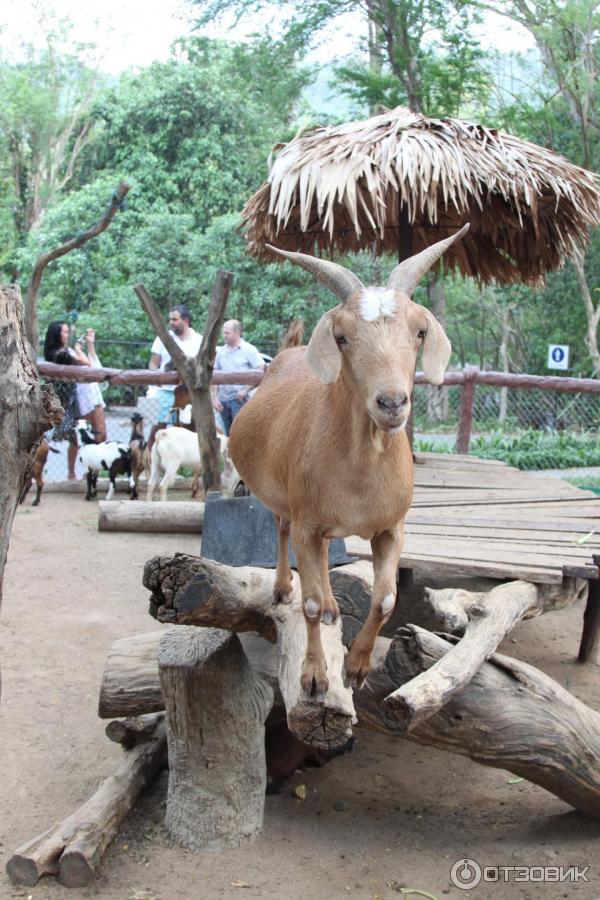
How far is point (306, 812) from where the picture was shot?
4.20 metres

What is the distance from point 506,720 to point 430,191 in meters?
3.40

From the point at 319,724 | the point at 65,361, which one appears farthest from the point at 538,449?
the point at 319,724

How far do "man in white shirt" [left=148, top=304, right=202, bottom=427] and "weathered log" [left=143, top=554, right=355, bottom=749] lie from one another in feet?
17.5

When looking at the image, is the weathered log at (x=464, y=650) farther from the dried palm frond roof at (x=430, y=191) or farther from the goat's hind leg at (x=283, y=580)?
the dried palm frond roof at (x=430, y=191)

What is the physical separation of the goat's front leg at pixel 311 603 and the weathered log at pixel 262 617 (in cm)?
6

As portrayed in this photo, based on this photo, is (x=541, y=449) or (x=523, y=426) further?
(x=523, y=426)

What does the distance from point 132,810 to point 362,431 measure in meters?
2.34

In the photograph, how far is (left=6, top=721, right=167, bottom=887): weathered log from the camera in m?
3.53

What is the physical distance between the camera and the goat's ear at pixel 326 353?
2635 millimetres

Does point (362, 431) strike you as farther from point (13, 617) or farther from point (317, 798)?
point (13, 617)

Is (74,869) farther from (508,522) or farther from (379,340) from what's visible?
(508,522)

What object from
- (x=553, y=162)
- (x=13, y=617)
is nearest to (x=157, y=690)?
(x=13, y=617)

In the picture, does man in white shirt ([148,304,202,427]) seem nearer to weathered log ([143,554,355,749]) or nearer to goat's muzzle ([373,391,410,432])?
weathered log ([143,554,355,749])

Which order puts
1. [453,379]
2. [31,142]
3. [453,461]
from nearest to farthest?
[453,461] → [453,379] → [31,142]
